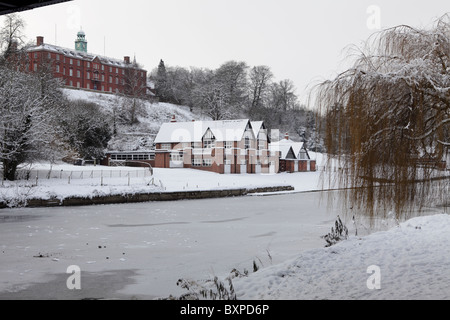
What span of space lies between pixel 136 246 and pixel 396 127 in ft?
25.6

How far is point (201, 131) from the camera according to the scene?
51.3m

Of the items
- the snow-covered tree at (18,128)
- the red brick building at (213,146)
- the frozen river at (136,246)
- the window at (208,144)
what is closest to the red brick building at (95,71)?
the red brick building at (213,146)

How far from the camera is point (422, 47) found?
812 cm

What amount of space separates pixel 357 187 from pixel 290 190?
32.9 meters

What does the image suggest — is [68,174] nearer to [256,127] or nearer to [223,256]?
[256,127]

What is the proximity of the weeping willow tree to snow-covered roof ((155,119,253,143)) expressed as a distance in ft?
135

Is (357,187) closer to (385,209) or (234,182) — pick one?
(385,209)

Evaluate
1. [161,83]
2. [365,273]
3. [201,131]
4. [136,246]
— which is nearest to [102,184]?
[136,246]

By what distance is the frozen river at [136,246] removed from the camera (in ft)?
27.5

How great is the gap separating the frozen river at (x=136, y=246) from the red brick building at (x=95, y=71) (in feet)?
181

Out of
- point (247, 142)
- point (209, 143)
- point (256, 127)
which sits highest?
point (256, 127)

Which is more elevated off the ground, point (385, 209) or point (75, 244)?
point (385, 209)
